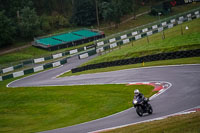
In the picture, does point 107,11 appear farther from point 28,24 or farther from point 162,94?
point 162,94

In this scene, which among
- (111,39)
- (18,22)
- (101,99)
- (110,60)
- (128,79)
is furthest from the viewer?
(18,22)

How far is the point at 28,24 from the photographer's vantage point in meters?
67.2

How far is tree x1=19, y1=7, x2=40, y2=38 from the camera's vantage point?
6719 centimetres

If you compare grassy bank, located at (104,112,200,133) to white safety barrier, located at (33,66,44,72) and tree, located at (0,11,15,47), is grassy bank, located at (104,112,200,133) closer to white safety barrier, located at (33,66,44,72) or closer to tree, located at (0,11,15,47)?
white safety barrier, located at (33,66,44,72)

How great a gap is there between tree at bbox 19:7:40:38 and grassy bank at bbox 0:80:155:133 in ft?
126

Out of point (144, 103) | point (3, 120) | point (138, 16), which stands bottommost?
point (3, 120)

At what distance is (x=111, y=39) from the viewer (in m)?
56.9

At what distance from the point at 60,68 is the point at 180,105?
106 feet

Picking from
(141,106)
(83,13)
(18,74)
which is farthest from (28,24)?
(141,106)

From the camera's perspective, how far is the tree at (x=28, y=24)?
67188 mm

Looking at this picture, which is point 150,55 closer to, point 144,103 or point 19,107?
point 19,107

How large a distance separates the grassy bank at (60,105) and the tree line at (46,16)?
3818cm

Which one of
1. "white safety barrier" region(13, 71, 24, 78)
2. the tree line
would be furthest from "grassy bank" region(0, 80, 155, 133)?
the tree line

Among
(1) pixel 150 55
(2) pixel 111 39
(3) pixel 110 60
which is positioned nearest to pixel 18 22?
(2) pixel 111 39
